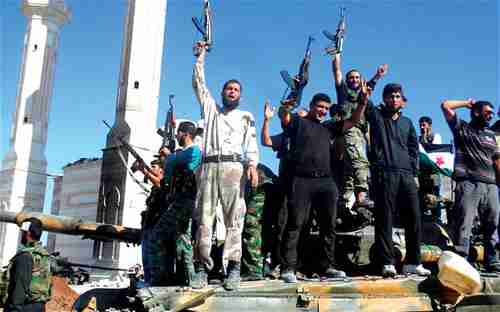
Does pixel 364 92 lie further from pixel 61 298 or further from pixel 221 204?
pixel 61 298

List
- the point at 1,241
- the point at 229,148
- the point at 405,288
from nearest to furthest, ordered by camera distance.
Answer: the point at 405,288, the point at 229,148, the point at 1,241

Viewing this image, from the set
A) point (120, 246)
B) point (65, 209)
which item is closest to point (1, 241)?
point (65, 209)

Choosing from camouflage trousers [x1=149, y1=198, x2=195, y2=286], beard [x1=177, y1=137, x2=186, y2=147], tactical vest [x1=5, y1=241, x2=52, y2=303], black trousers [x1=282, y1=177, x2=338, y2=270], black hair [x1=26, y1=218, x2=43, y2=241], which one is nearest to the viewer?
black trousers [x1=282, y1=177, x2=338, y2=270]

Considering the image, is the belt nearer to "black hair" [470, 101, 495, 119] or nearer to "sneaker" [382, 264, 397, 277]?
"sneaker" [382, 264, 397, 277]

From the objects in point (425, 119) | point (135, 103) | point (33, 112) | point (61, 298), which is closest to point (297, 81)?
point (425, 119)

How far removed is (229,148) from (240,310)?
151 cm

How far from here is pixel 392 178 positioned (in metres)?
5.32

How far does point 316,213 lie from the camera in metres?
5.47

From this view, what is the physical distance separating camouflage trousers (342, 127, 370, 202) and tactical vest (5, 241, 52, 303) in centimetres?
358

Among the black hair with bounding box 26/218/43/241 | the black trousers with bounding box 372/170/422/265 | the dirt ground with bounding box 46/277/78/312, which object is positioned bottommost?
the dirt ground with bounding box 46/277/78/312

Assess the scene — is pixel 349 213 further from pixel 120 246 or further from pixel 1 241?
pixel 1 241

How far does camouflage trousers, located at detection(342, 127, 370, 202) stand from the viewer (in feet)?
22.0

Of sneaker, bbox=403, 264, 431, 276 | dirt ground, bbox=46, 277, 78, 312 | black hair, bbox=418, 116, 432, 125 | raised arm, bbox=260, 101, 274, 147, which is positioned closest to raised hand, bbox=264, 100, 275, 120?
raised arm, bbox=260, 101, 274, 147

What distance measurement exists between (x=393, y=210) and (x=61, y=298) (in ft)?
41.0
